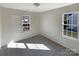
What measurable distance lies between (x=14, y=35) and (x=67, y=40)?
3.85 meters

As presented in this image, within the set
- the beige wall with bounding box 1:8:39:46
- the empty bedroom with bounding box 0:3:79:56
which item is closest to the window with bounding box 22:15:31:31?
the empty bedroom with bounding box 0:3:79:56

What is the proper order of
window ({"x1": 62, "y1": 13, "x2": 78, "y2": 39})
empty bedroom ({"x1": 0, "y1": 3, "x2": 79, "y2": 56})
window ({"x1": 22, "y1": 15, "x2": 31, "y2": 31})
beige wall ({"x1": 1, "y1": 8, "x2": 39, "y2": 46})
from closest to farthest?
empty bedroom ({"x1": 0, "y1": 3, "x2": 79, "y2": 56}) → window ({"x1": 62, "y1": 13, "x2": 78, "y2": 39}) → beige wall ({"x1": 1, "y1": 8, "x2": 39, "y2": 46}) → window ({"x1": 22, "y1": 15, "x2": 31, "y2": 31})

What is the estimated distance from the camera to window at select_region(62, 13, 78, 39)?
6.27 meters

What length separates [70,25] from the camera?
675cm

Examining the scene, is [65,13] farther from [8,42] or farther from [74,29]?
[8,42]

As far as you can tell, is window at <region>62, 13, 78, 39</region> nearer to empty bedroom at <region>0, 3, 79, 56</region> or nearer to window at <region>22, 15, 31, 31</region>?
empty bedroom at <region>0, 3, 79, 56</region>

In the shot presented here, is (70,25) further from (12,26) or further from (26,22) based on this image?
(26,22)

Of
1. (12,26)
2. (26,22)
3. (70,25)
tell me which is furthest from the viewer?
(26,22)

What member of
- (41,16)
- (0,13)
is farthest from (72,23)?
→ (41,16)

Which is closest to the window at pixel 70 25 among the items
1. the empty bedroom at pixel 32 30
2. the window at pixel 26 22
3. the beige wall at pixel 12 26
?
the empty bedroom at pixel 32 30

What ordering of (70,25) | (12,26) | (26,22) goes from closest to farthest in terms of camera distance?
1. (70,25)
2. (12,26)
3. (26,22)

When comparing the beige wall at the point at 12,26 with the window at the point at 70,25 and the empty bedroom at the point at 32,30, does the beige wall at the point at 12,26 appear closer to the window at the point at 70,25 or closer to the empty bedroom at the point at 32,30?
the empty bedroom at the point at 32,30

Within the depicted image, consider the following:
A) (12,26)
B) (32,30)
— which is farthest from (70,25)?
(32,30)

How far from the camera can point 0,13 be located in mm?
7043
